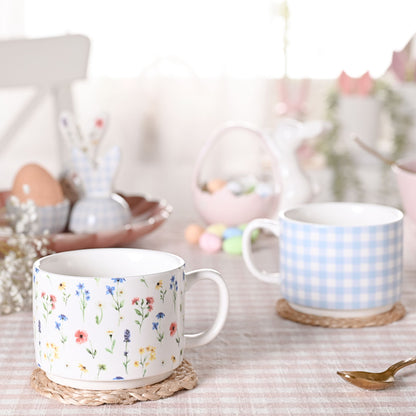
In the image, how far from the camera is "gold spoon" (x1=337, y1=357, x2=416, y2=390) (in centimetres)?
58

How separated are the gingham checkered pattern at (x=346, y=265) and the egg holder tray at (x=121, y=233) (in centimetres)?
30

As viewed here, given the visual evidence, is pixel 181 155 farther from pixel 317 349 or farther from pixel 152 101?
pixel 317 349

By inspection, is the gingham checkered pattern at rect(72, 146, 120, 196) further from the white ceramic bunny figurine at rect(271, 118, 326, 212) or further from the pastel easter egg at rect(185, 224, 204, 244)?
the white ceramic bunny figurine at rect(271, 118, 326, 212)

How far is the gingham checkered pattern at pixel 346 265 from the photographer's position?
2.38 ft

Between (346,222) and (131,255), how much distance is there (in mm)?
296

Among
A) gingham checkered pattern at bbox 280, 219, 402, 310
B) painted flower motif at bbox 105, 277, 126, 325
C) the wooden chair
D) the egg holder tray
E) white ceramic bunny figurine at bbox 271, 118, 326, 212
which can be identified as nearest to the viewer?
painted flower motif at bbox 105, 277, 126, 325

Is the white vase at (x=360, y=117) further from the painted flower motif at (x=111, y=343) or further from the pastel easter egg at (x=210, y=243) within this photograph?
the painted flower motif at (x=111, y=343)

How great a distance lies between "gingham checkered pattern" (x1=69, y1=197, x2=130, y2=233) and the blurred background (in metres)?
1.10

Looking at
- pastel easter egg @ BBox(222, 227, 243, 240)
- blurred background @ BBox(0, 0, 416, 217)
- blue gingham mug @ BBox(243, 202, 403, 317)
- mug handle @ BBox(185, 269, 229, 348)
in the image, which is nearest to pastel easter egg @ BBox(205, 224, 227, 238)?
pastel easter egg @ BBox(222, 227, 243, 240)

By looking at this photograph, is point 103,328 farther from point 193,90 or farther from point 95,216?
point 193,90

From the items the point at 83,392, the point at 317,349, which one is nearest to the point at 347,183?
the point at 317,349

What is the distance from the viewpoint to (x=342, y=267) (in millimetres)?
727

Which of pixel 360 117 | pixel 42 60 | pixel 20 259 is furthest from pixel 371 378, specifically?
pixel 360 117

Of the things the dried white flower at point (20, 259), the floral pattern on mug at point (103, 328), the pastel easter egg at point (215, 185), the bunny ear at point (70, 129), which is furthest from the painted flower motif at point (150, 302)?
the pastel easter egg at point (215, 185)
